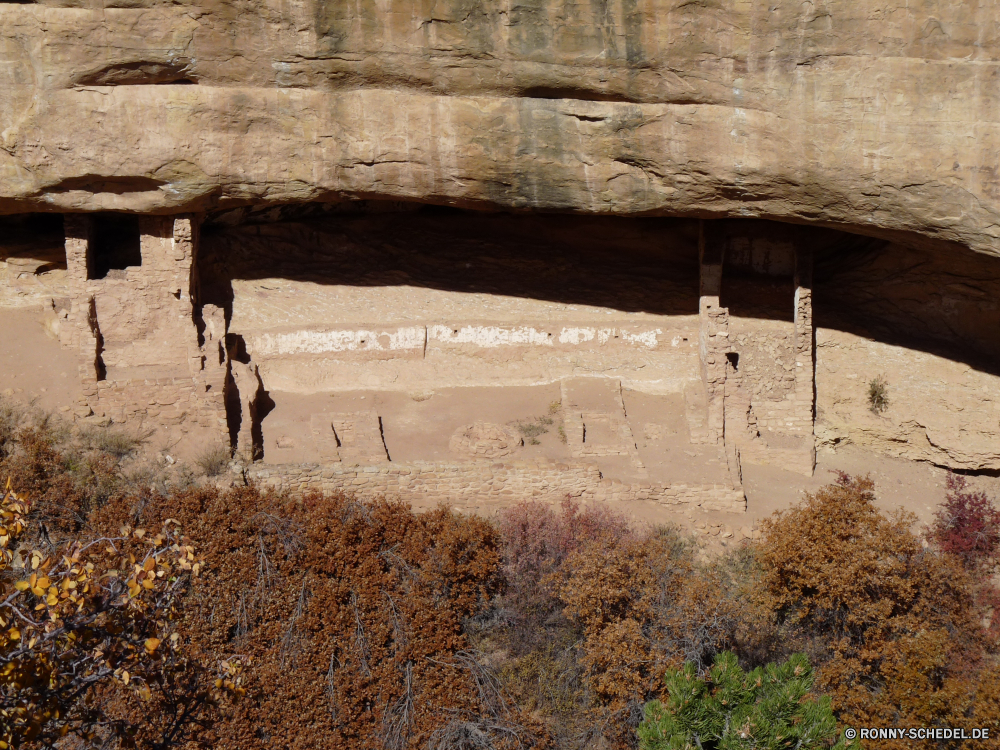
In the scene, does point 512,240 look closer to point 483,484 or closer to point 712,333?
point 712,333

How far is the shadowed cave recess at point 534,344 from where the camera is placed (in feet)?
44.0

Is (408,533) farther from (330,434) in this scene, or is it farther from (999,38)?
(999,38)

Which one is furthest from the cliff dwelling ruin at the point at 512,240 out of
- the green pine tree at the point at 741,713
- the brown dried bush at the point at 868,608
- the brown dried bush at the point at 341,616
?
the green pine tree at the point at 741,713

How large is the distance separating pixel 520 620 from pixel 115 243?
813cm

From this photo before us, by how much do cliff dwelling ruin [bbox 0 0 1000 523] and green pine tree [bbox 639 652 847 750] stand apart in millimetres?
3280

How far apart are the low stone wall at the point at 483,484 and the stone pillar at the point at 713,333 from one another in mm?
1397

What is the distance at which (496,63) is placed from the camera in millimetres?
11984

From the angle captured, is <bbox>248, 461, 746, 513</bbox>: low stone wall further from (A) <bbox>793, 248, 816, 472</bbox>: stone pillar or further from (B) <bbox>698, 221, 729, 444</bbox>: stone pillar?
(A) <bbox>793, 248, 816, 472</bbox>: stone pillar

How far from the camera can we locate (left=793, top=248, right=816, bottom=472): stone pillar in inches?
571

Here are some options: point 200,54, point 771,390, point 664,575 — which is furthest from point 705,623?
point 200,54

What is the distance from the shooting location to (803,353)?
1455 cm

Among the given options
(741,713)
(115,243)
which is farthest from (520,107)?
(741,713)

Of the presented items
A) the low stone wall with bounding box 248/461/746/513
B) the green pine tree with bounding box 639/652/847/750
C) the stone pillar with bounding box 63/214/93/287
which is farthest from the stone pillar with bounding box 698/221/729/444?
the stone pillar with bounding box 63/214/93/287

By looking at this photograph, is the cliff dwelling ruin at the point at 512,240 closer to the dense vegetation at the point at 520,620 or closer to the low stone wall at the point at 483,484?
the low stone wall at the point at 483,484
